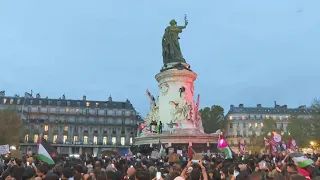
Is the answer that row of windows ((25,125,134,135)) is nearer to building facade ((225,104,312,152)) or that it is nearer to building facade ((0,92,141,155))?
building facade ((0,92,141,155))

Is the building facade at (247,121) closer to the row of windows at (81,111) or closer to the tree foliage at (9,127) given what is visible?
the row of windows at (81,111)

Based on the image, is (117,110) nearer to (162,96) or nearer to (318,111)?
(162,96)

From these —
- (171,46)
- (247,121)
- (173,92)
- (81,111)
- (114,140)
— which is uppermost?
(171,46)

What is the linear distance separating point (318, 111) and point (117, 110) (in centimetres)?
6324

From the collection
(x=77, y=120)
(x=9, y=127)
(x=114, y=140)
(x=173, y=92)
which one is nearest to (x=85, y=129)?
(x=77, y=120)

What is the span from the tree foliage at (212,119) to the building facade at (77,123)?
21.6 metres

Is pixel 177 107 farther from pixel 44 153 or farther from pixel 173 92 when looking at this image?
pixel 44 153

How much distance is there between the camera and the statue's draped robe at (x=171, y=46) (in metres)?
52.4

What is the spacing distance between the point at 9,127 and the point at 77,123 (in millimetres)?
47835

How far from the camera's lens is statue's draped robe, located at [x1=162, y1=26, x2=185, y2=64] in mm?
Answer: 52406

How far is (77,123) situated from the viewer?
100m

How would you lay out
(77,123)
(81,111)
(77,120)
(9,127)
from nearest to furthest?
(9,127) → (77,123) → (77,120) → (81,111)

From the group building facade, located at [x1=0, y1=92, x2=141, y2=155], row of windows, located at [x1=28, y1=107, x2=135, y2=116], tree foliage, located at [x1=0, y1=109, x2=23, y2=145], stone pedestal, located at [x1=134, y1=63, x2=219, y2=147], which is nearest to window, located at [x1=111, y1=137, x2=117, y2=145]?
building facade, located at [x1=0, y1=92, x2=141, y2=155]

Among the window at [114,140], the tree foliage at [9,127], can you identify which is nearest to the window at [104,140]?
the window at [114,140]
